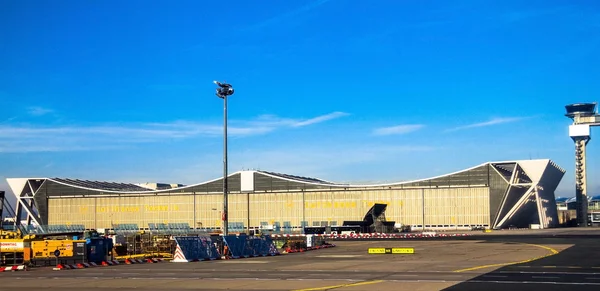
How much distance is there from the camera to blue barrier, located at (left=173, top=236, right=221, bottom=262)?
45.8m

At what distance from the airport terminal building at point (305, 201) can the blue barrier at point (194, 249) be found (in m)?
97.0

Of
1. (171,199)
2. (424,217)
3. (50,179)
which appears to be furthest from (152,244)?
(50,179)

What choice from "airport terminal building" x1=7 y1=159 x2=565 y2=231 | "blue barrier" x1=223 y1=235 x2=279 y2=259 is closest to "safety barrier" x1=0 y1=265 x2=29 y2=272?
"blue barrier" x1=223 y1=235 x2=279 y2=259

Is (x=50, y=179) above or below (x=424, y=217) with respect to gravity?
above

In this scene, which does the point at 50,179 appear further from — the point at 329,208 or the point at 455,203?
the point at 455,203

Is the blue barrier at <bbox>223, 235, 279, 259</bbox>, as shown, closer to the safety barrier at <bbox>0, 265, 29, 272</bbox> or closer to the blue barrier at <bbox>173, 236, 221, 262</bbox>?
the blue barrier at <bbox>173, 236, 221, 262</bbox>

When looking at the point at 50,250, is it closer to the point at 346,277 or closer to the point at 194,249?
the point at 194,249

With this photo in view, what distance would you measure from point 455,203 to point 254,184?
52.3 metres

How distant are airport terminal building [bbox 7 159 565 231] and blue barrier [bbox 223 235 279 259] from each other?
90.9m

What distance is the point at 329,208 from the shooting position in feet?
557

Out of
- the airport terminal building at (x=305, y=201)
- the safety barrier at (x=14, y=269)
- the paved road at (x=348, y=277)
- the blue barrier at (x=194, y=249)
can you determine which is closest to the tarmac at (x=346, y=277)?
the paved road at (x=348, y=277)

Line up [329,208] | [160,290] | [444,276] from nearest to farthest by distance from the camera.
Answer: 1. [160,290]
2. [444,276]
3. [329,208]

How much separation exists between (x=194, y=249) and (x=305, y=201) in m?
125

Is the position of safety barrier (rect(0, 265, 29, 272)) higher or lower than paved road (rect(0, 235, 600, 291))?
lower
